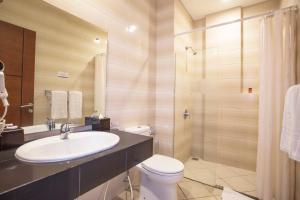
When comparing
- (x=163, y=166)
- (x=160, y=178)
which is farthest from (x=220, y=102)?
(x=160, y=178)

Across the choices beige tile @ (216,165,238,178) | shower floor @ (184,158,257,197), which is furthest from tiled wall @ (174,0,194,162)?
beige tile @ (216,165,238,178)

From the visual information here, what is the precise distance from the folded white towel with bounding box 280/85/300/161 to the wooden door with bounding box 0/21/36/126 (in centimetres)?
211

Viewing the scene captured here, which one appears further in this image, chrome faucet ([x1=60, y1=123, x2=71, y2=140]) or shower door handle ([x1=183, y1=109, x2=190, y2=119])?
shower door handle ([x1=183, y1=109, x2=190, y2=119])

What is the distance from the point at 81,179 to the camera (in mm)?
746

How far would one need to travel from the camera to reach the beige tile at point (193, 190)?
6.04 feet

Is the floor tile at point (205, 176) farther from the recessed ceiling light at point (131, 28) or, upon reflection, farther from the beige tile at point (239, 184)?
the recessed ceiling light at point (131, 28)

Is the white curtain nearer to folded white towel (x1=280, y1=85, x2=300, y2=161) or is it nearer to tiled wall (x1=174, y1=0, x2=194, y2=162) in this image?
folded white towel (x1=280, y1=85, x2=300, y2=161)

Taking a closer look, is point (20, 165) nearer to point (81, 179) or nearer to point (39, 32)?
point (81, 179)

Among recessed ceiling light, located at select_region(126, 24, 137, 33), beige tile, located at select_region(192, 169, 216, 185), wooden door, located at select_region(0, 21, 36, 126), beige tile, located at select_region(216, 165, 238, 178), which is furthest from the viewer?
beige tile, located at select_region(216, 165, 238, 178)

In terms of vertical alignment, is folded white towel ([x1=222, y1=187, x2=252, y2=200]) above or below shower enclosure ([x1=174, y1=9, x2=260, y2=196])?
below

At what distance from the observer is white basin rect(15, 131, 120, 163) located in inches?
30.0

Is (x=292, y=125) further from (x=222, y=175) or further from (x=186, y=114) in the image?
(x=186, y=114)

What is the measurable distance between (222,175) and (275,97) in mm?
1303

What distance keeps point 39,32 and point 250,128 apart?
289 centimetres
